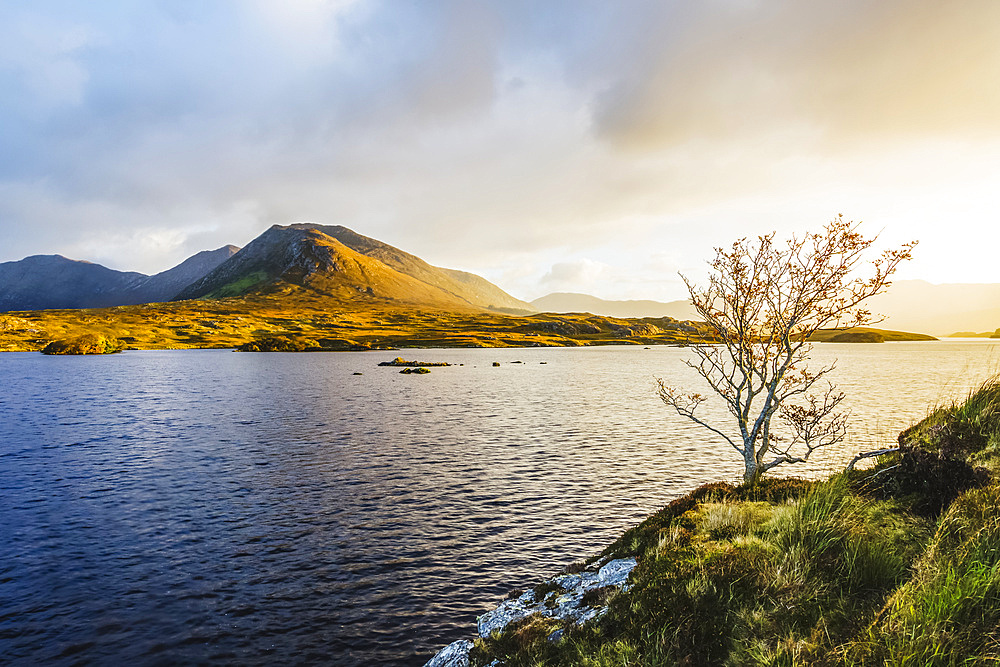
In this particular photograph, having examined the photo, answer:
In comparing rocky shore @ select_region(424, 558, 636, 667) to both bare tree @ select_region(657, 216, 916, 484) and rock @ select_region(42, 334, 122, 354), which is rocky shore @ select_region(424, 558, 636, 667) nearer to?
bare tree @ select_region(657, 216, 916, 484)

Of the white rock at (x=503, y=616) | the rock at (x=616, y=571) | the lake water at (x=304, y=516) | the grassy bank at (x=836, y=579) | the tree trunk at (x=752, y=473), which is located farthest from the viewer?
the tree trunk at (x=752, y=473)

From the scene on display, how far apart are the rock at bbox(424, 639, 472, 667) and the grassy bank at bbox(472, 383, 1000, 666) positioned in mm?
688

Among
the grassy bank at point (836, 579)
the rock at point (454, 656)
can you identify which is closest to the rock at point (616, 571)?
the grassy bank at point (836, 579)

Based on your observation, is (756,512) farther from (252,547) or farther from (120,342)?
(120,342)

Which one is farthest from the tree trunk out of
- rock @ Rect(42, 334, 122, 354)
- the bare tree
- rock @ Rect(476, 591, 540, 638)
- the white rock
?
rock @ Rect(42, 334, 122, 354)

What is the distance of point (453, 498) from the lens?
25.3m

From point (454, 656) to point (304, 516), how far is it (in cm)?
1398

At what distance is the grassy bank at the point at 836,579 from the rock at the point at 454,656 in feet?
2.26

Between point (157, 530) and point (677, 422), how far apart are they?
42.4 meters

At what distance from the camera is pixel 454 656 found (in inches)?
449

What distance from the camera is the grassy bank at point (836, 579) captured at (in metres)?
6.36

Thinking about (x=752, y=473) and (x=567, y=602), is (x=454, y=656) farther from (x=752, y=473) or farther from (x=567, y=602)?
(x=752, y=473)

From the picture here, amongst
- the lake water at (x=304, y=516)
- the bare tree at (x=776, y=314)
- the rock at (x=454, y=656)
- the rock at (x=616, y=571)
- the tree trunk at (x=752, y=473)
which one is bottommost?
the lake water at (x=304, y=516)

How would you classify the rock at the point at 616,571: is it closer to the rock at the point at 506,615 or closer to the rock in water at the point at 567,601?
the rock in water at the point at 567,601
